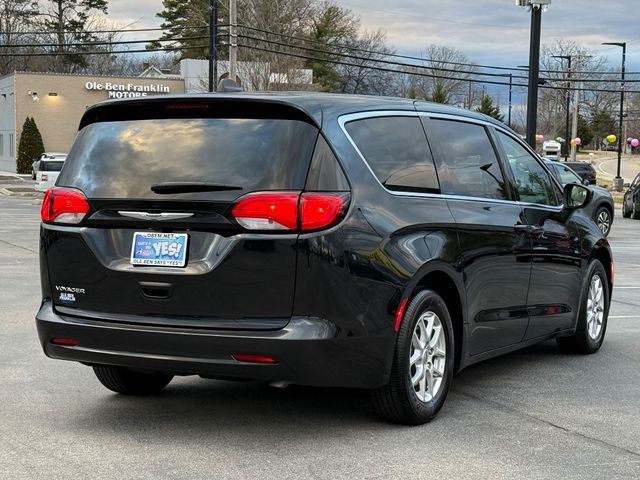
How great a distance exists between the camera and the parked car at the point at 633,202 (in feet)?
92.1

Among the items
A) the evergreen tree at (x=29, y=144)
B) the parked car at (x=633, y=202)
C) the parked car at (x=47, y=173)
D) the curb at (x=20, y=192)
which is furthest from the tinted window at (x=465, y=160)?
the evergreen tree at (x=29, y=144)

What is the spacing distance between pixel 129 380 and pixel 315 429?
1.36m

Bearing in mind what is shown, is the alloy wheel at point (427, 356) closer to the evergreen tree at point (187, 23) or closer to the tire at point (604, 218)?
the tire at point (604, 218)

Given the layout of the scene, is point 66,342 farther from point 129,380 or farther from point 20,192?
point 20,192

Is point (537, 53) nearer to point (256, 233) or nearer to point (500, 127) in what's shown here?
point (500, 127)

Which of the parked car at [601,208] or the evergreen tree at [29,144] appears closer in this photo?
the parked car at [601,208]

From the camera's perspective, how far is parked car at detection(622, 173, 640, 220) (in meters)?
28.1

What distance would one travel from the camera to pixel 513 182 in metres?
6.55

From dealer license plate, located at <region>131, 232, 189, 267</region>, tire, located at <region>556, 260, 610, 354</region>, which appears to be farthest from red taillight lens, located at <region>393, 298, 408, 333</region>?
tire, located at <region>556, 260, 610, 354</region>

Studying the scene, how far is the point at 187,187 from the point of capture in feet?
16.1

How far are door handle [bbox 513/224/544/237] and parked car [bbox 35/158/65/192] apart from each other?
3175cm

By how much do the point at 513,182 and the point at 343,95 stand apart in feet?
5.20

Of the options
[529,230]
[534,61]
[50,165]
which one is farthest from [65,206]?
[50,165]

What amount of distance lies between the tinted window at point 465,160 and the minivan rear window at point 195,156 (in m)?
1.21
